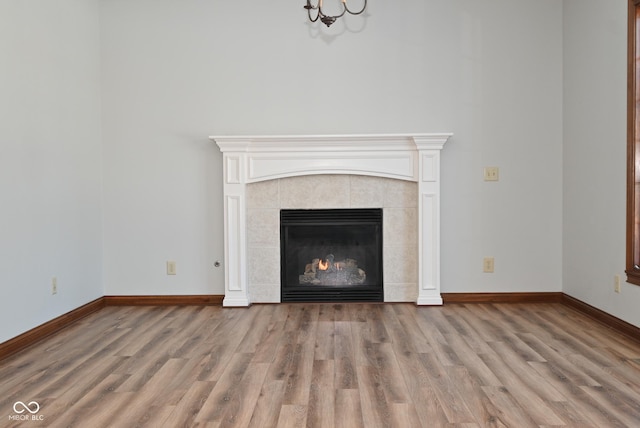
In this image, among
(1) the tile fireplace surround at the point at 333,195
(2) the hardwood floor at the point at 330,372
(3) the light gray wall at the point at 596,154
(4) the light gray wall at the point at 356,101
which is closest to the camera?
(2) the hardwood floor at the point at 330,372

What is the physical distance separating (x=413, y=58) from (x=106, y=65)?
8.85 feet

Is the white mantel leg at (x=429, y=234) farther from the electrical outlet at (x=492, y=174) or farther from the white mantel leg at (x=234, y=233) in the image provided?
the white mantel leg at (x=234, y=233)

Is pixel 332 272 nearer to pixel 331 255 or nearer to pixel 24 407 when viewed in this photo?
pixel 331 255

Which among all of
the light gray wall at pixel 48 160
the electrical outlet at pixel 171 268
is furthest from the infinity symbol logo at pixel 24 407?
the electrical outlet at pixel 171 268

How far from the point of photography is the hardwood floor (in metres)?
2.47

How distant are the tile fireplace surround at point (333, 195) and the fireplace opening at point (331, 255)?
0.23 ft

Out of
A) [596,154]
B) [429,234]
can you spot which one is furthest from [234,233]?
[596,154]

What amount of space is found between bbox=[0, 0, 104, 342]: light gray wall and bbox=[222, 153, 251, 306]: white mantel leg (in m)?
1.13

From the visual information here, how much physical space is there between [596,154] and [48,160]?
407 centimetres

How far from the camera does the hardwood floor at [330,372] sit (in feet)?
8.10

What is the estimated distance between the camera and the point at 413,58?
477cm

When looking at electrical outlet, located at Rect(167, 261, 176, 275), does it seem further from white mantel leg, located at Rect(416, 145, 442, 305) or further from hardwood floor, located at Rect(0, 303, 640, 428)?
white mantel leg, located at Rect(416, 145, 442, 305)

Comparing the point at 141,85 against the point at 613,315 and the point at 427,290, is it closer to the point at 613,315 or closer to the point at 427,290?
the point at 427,290

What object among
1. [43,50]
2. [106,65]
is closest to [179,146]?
[106,65]
